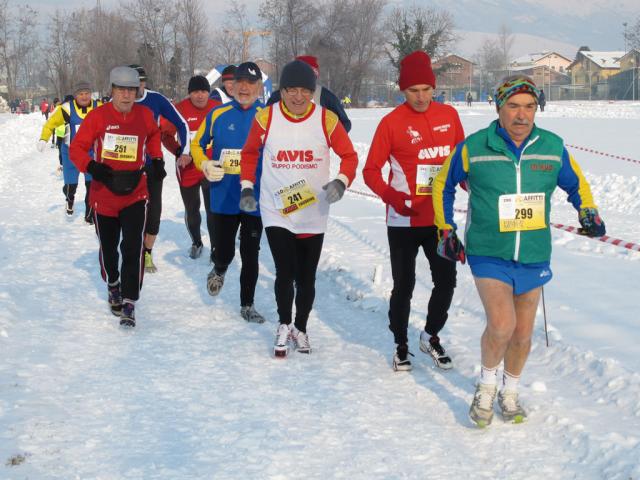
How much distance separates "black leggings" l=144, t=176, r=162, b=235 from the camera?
8414mm

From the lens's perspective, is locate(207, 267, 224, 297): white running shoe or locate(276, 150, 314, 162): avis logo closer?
locate(276, 150, 314, 162): avis logo

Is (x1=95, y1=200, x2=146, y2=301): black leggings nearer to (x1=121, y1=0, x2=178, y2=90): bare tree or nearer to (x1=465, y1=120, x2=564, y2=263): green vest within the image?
(x1=465, y1=120, x2=564, y2=263): green vest

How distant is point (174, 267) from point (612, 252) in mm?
5033

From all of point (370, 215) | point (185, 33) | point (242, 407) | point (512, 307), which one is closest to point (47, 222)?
point (370, 215)

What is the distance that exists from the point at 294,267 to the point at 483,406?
200 cm

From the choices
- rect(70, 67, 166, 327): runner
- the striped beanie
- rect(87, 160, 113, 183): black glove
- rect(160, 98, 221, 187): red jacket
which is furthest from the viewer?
rect(160, 98, 221, 187): red jacket

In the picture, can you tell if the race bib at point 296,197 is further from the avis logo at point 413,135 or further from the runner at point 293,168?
the avis logo at point 413,135

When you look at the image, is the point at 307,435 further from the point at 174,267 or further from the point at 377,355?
the point at 174,267

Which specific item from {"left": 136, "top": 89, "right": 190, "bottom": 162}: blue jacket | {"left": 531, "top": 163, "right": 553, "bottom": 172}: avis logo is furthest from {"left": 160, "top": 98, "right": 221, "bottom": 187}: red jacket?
{"left": 531, "top": 163, "right": 553, "bottom": 172}: avis logo

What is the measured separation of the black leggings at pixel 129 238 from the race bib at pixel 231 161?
769mm

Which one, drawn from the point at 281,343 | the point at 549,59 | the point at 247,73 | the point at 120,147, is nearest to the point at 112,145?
the point at 120,147

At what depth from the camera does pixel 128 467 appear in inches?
151

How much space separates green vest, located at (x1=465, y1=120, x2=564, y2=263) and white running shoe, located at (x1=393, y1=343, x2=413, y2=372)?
1.39m

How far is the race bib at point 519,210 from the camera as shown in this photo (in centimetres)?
412
